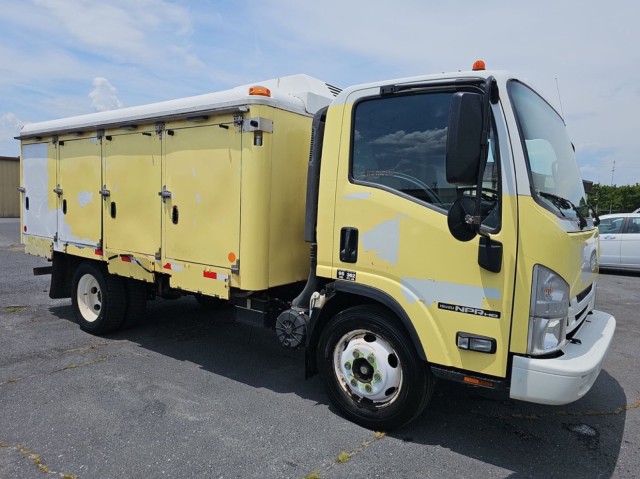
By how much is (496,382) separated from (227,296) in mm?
2308

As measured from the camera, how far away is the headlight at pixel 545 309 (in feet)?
9.60

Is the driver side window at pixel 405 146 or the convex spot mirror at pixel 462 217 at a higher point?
the driver side window at pixel 405 146

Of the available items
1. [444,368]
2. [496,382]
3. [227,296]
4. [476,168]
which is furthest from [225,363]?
[476,168]

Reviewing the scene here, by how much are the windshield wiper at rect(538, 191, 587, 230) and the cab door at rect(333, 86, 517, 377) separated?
1.15 feet

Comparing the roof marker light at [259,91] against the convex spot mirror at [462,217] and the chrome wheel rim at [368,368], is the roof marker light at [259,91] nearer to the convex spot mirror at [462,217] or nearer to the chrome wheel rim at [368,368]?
the convex spot mirror at [462,217]

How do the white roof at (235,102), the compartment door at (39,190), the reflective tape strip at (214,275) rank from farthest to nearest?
the compartment door at (39,190)
the reflective tape strip at (214,275)
the white roof at (235,102)

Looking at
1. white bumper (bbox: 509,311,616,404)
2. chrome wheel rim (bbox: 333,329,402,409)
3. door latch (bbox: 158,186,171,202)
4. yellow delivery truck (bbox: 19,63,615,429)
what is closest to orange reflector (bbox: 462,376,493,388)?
yellow delivery truck (bbox: 19,63,615,429)

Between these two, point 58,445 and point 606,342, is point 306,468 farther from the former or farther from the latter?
point 606,342

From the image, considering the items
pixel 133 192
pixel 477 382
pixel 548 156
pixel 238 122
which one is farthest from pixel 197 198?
pixel 548 156

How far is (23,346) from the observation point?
5441 mm

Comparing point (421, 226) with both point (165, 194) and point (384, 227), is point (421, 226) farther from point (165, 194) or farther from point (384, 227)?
point (165, 194)

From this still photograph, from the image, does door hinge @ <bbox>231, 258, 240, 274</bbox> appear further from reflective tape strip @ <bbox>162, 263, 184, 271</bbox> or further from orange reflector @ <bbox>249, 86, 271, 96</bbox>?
orange reflector @ <bbox>249, 86, 271, 96</bbox>

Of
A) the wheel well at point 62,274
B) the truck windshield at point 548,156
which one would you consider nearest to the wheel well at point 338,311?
the truck windshield at point 548,156

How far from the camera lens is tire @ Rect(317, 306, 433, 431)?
3445mm
